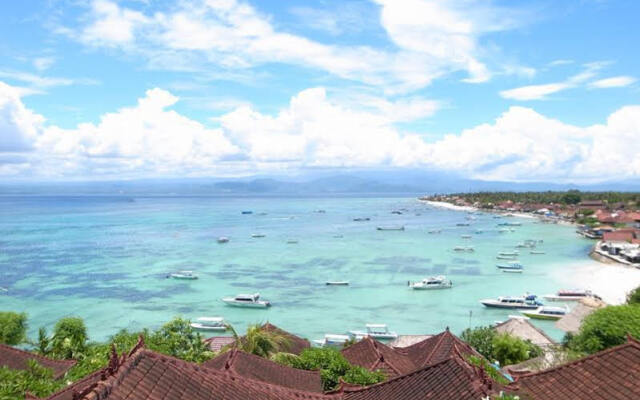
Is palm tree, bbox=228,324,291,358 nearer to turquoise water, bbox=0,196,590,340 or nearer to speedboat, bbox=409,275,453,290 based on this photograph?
turquoise water, bbox=0,196,590,340

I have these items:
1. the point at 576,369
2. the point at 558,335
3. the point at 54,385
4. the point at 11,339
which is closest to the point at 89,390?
the point at 54,385

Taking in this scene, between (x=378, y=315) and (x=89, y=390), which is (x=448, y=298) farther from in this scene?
(x=89, y=390)

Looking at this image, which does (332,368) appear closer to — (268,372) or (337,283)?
(268,372)

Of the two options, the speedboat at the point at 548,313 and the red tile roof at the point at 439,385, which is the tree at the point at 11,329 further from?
the speedboat at the point at 548,313

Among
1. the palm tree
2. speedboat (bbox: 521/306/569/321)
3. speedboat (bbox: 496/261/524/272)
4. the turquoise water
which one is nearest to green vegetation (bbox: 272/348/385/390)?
the palm tree

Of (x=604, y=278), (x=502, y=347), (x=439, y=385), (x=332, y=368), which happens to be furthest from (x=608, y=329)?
(x=604, y=278)

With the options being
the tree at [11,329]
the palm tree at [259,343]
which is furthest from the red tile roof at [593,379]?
the tree at [11,329]
